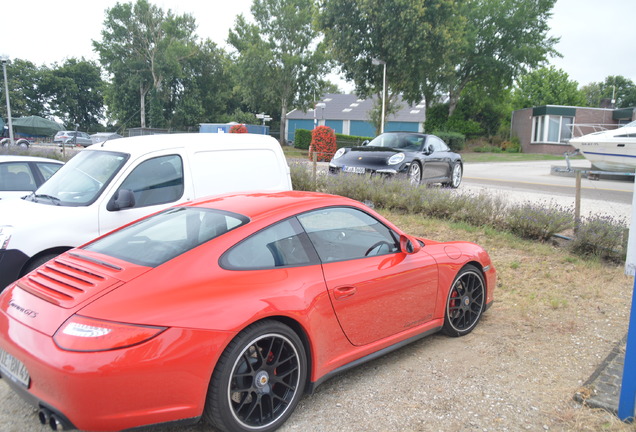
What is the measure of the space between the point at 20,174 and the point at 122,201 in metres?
3.39

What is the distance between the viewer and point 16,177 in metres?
7.66

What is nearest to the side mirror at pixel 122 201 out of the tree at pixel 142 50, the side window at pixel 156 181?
the side window at pixel 156 181

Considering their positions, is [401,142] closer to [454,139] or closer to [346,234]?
[346,234]

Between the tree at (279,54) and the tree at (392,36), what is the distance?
1547 cm

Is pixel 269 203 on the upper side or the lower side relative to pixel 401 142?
lower

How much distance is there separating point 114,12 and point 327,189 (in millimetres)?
54251

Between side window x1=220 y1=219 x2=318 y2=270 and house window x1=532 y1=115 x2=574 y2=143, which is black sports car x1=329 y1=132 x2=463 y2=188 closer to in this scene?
side window x1=220 y1=219 x2=318 y2=270

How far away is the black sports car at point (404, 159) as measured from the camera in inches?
512

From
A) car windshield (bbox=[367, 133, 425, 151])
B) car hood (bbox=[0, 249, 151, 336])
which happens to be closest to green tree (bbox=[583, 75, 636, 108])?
car windshield (bbox=[367, 133, 425, 151])

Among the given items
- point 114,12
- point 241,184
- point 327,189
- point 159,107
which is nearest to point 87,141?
point 159,107

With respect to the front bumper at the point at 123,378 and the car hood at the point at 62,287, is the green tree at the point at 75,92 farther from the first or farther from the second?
the front bumper at the point at 123,378

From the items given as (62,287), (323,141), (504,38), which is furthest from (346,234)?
(504,38)

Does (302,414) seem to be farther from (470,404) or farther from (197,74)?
(197,74)

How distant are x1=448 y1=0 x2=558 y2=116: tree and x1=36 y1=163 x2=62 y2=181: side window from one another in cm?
3697
